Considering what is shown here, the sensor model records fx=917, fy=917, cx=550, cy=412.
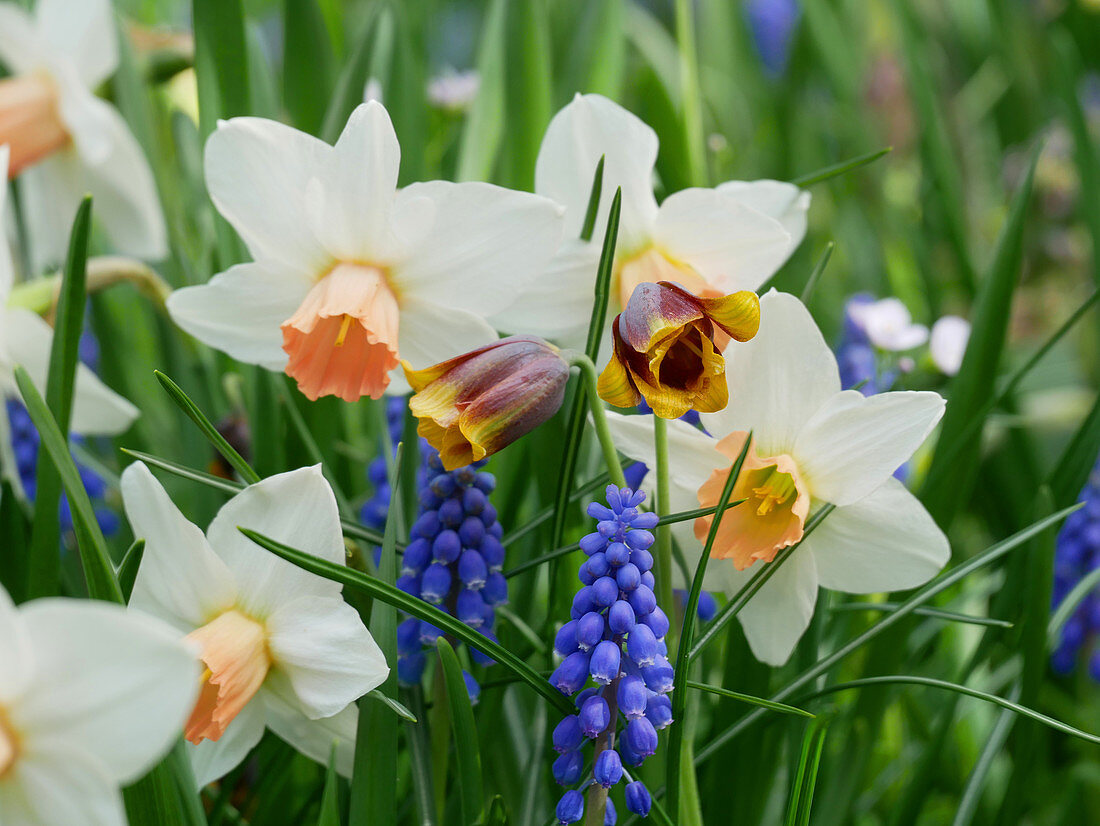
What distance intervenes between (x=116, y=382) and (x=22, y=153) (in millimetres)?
283

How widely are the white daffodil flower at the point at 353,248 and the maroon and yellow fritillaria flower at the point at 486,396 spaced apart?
0.08 meters

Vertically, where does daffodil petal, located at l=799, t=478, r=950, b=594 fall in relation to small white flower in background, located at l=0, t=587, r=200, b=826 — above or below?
below

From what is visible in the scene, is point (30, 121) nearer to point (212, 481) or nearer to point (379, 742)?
point (212, 481)

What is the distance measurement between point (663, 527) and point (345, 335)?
Answer: 0.88 feet

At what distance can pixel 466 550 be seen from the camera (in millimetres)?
647

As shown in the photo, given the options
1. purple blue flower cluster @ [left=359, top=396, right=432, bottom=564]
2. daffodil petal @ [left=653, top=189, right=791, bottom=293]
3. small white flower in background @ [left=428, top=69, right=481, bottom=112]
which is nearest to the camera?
daffodil petal @ [left=653, top=189, right=791, bottom=293]

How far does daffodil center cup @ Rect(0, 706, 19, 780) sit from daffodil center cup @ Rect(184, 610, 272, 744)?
15 cm

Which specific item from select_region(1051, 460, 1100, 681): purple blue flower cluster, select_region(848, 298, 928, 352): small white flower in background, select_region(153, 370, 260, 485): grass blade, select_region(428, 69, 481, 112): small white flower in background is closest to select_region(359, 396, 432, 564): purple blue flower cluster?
select_region(153, 370, 260, 485): grass blade

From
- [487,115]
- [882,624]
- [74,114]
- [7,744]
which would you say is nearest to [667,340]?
[882,624]

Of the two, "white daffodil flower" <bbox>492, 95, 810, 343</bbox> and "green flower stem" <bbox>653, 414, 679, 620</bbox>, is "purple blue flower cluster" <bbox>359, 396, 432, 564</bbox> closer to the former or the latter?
"white daffodil flower" <bbox>492, 95, 810, 343</bbox>

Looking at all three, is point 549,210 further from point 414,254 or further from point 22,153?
point 22,153

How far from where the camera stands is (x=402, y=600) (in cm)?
53

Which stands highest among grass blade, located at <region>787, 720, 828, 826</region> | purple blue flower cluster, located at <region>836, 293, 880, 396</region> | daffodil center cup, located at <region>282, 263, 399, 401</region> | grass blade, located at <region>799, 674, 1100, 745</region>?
daffodil center cup, located at <region>282, 263, 399, 401</region>

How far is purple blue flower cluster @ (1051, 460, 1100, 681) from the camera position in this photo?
1157mm
